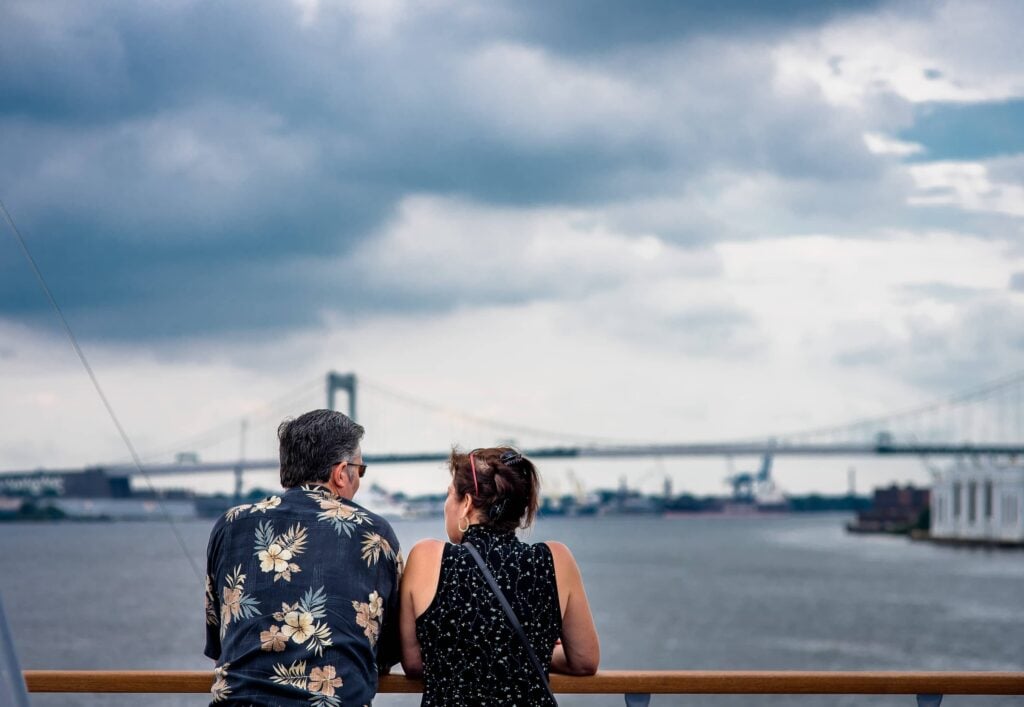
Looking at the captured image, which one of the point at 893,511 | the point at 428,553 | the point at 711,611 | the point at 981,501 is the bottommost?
the point at 711,611

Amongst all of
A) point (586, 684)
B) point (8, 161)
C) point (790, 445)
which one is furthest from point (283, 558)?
point (790, 445)

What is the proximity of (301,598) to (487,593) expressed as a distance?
1.08 feet

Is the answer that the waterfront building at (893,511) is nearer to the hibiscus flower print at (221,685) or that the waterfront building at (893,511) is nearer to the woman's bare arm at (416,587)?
the woman's bare arm at (416,587)

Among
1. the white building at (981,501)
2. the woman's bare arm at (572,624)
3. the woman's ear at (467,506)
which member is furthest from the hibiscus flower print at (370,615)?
the white building at (981,501)

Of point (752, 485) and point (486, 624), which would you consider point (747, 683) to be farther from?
point (752, 485)

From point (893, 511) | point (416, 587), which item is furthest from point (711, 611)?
point (893, 511)

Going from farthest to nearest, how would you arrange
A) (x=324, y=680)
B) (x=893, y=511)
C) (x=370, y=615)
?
(x=893, y=511), (x=370, y=615), (x=324, y=680)

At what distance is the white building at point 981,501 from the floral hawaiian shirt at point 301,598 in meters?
90.0

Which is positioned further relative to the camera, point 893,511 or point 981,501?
point 893,511

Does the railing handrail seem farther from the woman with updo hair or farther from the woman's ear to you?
the woman's ear

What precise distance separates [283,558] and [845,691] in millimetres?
1241

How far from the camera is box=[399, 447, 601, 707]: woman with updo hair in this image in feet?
7.48

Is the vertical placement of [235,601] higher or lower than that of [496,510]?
lower

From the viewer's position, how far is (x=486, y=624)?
7.46 ft
